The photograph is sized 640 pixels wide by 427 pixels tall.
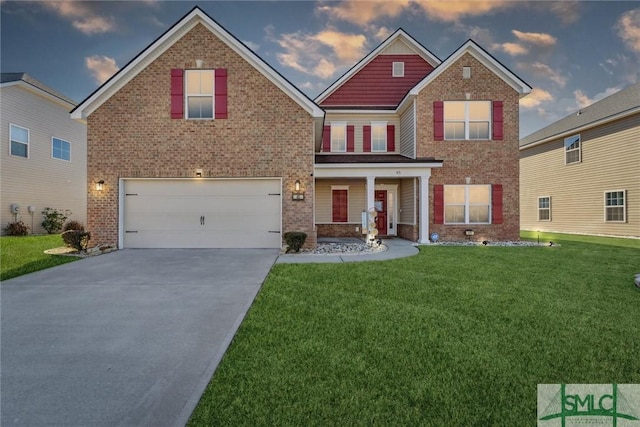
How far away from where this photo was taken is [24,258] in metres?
9.14

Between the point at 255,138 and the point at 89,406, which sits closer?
the point at 89,406

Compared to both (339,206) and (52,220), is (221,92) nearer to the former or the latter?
(339,206)

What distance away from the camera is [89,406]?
2.53 metres

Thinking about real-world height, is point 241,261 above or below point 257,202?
below

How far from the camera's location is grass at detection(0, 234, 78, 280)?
759 cm

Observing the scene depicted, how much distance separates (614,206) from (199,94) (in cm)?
2052

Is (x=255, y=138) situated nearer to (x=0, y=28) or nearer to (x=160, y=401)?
(x=160, y=401)

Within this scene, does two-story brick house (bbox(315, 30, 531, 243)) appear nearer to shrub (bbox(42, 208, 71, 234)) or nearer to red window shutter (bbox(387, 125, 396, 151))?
red window shutter (bbox(387, 125, 396, 151))

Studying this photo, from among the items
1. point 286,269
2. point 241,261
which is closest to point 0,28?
point 241,261

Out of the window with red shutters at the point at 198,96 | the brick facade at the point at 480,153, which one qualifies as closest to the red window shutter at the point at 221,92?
the window with red shutters at the point at 198,96

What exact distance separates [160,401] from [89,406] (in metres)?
0.54

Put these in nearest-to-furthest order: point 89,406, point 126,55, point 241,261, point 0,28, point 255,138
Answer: point 89,406 → point 241,261 → point 255,138 → point 0,28 → point 126,55

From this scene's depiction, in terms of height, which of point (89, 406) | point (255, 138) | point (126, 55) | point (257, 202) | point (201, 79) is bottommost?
point (89, 406)

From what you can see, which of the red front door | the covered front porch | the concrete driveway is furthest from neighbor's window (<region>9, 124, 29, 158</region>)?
the red front door
